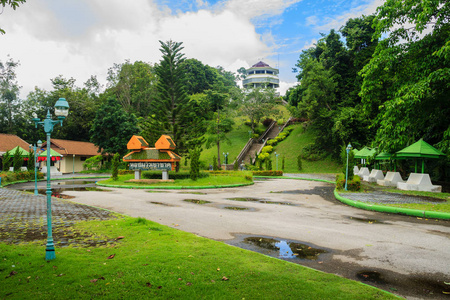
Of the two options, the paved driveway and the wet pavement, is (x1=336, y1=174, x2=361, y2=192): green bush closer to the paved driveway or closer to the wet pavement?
the paved driveway

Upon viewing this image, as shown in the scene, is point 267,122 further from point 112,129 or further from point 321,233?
point 321,233

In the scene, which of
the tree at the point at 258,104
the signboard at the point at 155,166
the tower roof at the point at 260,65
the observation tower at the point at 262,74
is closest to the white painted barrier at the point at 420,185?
the signboard at the point at 155,166

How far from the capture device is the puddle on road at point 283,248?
516 centimetres

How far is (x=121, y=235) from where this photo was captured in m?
5.81

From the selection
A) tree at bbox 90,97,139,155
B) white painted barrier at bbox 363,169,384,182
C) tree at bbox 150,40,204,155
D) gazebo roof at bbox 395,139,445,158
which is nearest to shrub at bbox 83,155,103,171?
tree at bbox 90,97,139,155

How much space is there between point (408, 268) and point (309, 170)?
29.9 meters

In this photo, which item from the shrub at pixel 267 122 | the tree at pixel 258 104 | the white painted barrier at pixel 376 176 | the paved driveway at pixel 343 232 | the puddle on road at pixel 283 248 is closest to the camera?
the paved driveway at pixel 343 232

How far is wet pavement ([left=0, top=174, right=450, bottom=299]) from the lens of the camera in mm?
4371

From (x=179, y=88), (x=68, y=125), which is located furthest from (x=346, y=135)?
(x=68, y=125)

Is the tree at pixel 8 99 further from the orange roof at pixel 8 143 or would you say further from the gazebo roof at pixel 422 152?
the gazebo roof at pixel 422 152

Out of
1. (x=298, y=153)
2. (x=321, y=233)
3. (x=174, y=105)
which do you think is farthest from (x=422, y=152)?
(x=298, y=153)

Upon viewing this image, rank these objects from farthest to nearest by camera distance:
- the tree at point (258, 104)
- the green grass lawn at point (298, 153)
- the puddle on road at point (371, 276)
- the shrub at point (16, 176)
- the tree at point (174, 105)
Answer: the tree at point (258, 104), the green grass lawn at point (298, 153), the tree at point (174, 105), the shrub at point (16, 176), the puddle on road at point (371, 276)

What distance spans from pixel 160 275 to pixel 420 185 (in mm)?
15718

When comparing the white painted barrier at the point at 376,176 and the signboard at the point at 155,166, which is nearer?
the signboard at the point at 155,166
